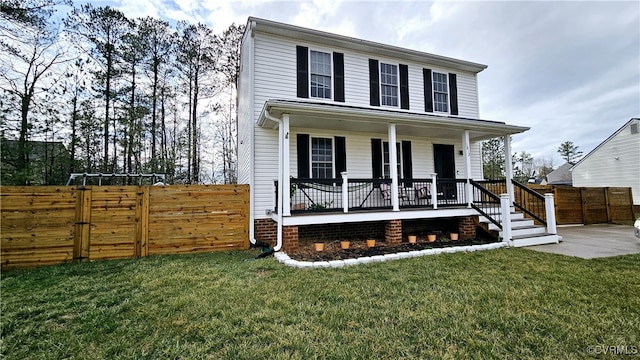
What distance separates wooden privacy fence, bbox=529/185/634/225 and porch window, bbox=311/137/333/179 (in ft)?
29.9

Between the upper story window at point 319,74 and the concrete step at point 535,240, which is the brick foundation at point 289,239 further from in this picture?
the concrete step at point 535,240

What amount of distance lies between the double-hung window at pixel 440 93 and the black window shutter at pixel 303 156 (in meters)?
5.52

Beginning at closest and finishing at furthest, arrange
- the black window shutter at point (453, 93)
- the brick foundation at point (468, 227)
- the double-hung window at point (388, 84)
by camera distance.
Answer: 1. the brick foundation at point (468, 227)
2. the double-hung window at point (388, 84)
3. the black window shutter at point (453, 93)

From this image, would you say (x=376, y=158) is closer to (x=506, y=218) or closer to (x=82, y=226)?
(x=506, y=218)

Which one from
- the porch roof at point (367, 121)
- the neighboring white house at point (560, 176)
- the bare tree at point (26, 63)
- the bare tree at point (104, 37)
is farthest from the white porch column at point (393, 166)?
the neighboring white house at point (560, 176)

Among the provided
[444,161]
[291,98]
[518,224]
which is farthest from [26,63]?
[518,224]

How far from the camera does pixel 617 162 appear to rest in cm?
1694

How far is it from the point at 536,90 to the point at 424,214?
1638cm

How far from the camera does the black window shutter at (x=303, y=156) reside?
8024 millimetres

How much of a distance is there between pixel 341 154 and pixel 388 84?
339cm

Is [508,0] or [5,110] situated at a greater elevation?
[508,0]

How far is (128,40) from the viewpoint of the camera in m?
12.4

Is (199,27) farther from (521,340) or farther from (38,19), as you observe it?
(521,340)

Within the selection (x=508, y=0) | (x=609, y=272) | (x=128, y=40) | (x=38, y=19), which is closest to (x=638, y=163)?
(x=508, y=0)
